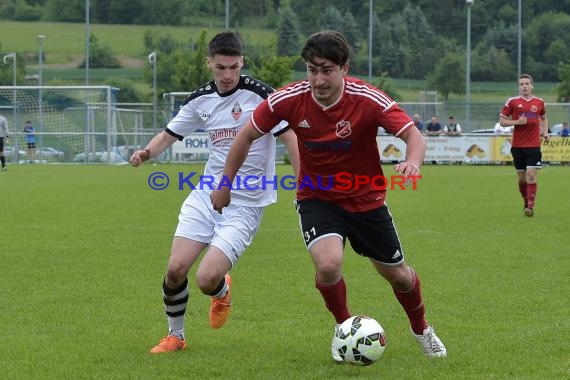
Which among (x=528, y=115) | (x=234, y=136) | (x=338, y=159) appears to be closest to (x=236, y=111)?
(x=234, y=136)

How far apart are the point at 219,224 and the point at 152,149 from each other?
28.0 inches

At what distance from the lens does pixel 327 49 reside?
5676 mm

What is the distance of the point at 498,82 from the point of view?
70.4 m

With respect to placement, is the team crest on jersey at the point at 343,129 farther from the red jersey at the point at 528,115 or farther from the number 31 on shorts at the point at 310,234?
the red jersey at the point at 528,115

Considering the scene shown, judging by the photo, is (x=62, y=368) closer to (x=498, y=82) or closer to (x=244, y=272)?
(x=244, y=272)

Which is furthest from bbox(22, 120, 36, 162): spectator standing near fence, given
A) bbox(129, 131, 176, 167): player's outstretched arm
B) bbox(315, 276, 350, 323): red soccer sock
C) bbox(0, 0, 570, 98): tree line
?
bbox(315, 276, 350, 323): red soccer sock

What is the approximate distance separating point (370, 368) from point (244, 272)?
425 centimetres

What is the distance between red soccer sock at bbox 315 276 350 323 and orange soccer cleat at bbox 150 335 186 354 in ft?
3.22

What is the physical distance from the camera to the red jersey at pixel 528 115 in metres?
17.0

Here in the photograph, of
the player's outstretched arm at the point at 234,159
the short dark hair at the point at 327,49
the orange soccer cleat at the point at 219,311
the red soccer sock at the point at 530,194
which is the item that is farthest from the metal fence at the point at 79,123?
the short dark hair at the point at 327,49

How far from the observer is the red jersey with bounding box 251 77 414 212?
5.88 meters

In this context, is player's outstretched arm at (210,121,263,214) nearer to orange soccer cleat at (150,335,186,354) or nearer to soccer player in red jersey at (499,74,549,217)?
orange soccer cleat at (150,335,186,354)

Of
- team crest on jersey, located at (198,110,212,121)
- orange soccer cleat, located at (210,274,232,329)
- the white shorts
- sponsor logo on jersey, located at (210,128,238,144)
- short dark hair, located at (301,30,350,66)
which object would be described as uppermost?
short dark hair, located at (301,30,350,66)

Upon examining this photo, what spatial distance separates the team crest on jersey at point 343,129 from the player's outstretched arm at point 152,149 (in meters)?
1.48
